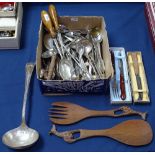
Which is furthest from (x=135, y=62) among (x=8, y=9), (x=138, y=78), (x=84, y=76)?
(x=8, y=9)

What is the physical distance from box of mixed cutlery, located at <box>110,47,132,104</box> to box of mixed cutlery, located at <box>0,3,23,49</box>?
0.26 m

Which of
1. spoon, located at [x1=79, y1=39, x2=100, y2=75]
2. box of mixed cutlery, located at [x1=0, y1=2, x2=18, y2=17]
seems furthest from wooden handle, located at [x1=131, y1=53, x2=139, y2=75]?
box of mixed cutlery, located at [x1=0, y1=2, x2=18, y2=17]

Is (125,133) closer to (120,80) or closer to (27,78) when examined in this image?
(120,80)

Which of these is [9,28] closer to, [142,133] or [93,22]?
[93,22]

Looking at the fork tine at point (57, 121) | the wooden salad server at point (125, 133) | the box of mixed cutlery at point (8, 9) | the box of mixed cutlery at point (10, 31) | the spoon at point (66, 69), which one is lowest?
the wooden salad server at point (125, 133)

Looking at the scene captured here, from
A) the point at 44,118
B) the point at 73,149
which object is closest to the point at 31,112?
the point at 44,118

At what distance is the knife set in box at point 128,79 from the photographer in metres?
0.79

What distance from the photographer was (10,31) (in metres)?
0.91

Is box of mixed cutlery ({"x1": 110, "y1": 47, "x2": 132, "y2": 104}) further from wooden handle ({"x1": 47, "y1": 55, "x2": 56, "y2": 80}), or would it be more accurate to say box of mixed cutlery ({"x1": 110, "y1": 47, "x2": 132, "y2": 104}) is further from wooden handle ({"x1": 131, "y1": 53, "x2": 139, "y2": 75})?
wooden handle ({"x1": 47, "y1": 55, "x2": 56, "y2": 80})

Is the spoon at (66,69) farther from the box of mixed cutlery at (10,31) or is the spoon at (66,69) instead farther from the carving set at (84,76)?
the box of mixed cutlery at (10,31)

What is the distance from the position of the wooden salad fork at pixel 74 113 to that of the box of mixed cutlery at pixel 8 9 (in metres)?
0.30

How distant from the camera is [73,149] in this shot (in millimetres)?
720

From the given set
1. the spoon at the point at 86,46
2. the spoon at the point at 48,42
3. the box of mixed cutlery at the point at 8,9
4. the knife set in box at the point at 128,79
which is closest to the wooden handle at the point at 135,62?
the knife set in box at the point at 128,79

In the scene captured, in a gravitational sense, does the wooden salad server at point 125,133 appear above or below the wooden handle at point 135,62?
below
